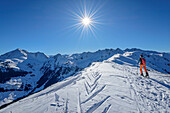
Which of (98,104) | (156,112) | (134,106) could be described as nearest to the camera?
(156,112)

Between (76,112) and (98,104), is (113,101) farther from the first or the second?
(76,112)

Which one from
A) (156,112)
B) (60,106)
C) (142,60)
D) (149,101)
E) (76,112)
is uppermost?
(142,60)

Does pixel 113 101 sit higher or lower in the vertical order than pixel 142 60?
lower

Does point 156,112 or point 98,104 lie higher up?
point 98,104

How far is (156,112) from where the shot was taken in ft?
12.8

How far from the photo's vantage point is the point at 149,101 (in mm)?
4758

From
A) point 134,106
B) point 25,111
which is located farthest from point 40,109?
point 134,106

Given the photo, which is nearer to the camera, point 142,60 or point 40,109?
point 40,109

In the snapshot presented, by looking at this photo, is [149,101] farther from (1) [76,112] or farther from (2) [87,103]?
(1) [76,112]

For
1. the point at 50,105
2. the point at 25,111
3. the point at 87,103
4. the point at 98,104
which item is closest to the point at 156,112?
the point at 98,104

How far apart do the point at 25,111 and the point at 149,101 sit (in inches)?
289

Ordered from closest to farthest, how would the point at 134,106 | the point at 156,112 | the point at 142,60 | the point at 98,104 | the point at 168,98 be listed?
the point at 156,112 → the point at 134,106 → the point at 98,104 → the point at 168,98 → the point at 142,60

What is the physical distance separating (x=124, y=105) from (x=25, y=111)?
564 centimetres

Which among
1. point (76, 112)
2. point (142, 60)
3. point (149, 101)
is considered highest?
point (142, 60)
